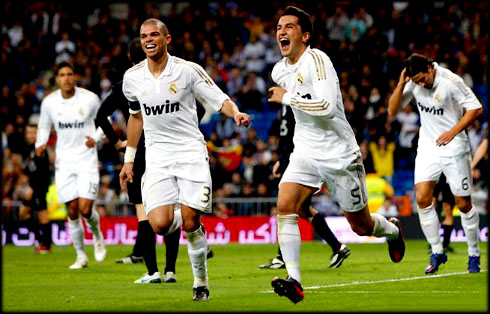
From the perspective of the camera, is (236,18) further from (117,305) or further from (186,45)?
(117,305)

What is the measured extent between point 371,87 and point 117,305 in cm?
1712

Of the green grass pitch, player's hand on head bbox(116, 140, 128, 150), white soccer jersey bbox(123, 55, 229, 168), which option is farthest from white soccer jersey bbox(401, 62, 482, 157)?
white soccer jersey bbox(123, 55, 229, 168)

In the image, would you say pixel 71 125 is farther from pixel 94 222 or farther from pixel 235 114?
pixel 235 114

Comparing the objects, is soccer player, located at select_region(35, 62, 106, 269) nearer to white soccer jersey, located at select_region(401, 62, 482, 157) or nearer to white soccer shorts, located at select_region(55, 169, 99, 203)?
white soccer shorts, located at select_region(55, 169, 99, 203)

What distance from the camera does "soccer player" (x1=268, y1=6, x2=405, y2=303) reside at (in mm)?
9375

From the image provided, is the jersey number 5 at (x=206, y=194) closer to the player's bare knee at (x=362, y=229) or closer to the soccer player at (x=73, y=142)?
the player's bare knee at (x=362, y=229)

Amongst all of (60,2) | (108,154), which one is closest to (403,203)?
(108,154)

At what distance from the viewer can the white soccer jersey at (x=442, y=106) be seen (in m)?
12.5

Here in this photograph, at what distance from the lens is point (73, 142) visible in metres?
15.4

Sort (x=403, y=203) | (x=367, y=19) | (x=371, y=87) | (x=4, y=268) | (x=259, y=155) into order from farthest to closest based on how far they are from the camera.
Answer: (x=367, y=19), (x=371, y=87), (x=259, y=155), (x=403, y=203), (x=4, y=268)

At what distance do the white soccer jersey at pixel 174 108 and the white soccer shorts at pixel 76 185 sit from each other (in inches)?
206

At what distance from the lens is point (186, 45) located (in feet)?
97.3

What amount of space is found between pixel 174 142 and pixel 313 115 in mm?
1421

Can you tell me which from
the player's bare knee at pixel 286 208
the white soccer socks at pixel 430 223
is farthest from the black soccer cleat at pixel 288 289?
the white soccer socks at pixel 430 223
